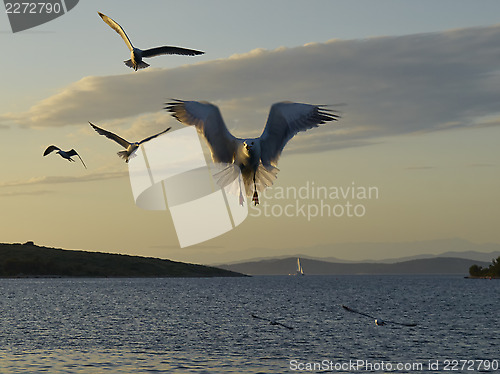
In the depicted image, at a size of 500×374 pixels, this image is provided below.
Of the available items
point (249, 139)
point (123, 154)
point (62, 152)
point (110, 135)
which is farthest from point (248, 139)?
point (62, 152)

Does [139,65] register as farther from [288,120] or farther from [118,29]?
[288,120]

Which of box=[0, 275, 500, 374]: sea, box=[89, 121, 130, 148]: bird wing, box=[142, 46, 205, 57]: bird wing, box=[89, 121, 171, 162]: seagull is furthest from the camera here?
box=[0, 275, 500, 374]: sea

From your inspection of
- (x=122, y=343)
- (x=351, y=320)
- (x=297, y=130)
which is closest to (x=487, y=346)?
(x=351, y=320)

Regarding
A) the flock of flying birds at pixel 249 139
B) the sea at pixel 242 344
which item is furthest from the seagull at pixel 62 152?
the sea at pixel 242 344

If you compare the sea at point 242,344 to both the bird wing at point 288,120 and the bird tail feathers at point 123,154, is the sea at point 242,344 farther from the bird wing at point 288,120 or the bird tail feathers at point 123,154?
the bird wing at point 288,120

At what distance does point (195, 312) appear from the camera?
101938 millimetres

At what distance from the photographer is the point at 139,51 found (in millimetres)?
21109

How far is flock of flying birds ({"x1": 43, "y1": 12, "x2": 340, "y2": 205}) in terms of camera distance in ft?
66.9

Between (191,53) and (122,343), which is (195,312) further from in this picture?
(191,53)

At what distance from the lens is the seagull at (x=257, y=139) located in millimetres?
20609

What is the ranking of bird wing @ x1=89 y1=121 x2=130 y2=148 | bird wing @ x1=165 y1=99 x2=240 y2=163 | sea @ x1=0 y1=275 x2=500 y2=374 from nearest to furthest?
bird wing @ x1=165 y1=99 x2=240 y2=163 → bird wing @ x1=89 y1=121 x2=130 y2=148 → sea @ x1=0 y1=275 x2=500 y2=374

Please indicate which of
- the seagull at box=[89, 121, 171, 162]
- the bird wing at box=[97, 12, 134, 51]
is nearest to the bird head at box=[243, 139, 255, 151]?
the seagull at box=[89, 121, 171, 162]

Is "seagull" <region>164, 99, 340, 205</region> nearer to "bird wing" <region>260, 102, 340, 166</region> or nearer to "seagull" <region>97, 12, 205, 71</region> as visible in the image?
"bird wing" <region>260, 102, 340, 166</region>

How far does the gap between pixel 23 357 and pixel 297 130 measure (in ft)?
122
